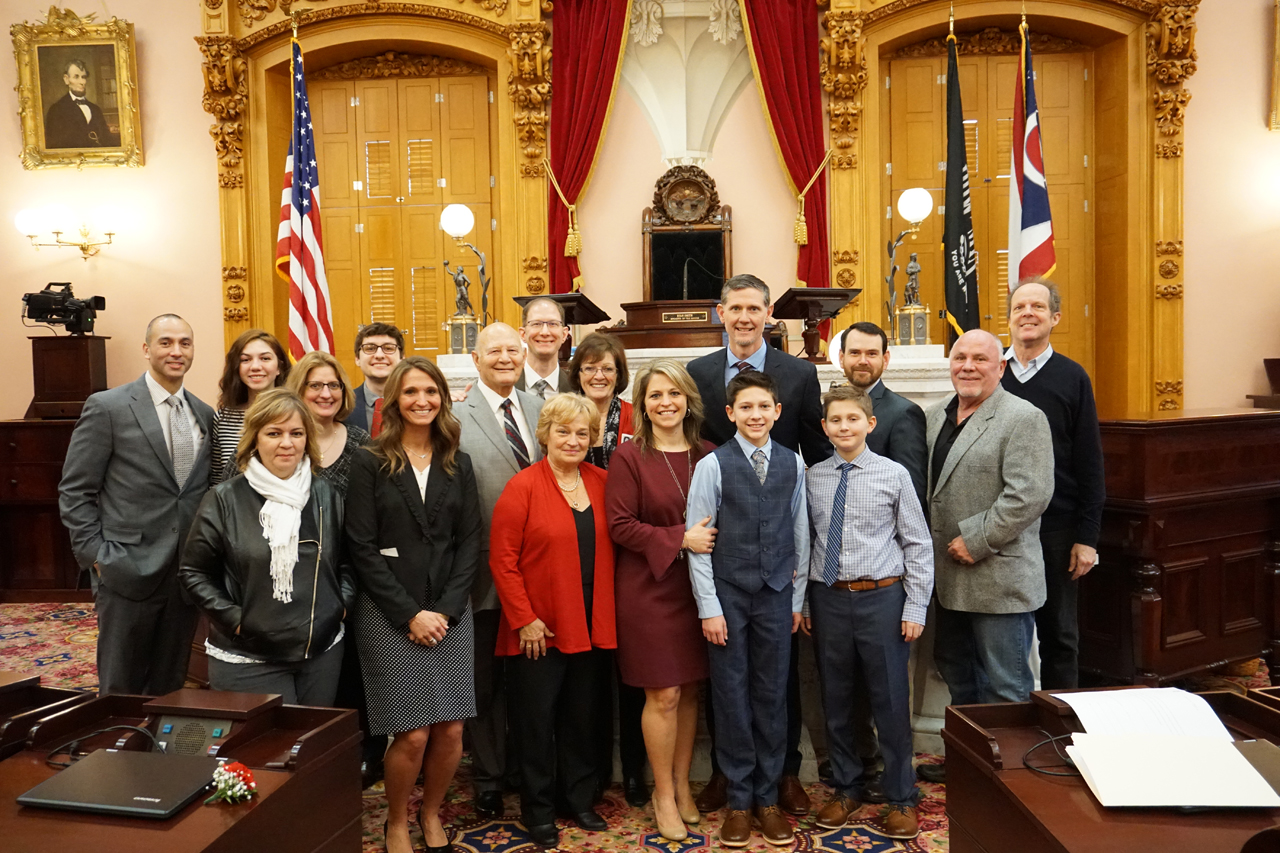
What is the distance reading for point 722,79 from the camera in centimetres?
777

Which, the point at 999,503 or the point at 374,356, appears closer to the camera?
the point at 999,503

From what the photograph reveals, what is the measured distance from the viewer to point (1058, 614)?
3.31 metres

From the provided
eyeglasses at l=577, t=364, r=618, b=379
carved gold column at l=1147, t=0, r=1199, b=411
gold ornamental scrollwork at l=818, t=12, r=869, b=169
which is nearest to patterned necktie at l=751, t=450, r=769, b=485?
eyeglasses at l=577, t=364, r=618, b=379

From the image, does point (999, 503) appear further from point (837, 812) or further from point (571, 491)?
point (571, 491)

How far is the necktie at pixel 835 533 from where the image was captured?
2846 millimetres

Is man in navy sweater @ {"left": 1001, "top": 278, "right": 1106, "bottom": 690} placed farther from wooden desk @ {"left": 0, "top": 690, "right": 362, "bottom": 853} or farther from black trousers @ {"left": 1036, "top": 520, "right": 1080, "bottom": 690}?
wooden desk @ {"left": 0, "top": 690, "right": 362, "bottom": 853}

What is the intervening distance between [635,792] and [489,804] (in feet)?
1.67

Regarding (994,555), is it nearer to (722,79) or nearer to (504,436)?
(504,436)

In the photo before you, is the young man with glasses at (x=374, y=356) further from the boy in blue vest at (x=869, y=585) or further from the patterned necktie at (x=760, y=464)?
the boy in blue vest at (x=869, y=585)

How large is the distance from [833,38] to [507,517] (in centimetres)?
611

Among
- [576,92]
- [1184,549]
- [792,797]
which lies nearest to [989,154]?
[576,92]

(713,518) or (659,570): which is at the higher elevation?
(713,518)

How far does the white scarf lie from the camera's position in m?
2.42

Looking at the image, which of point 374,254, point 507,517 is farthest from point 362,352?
point 374,254
